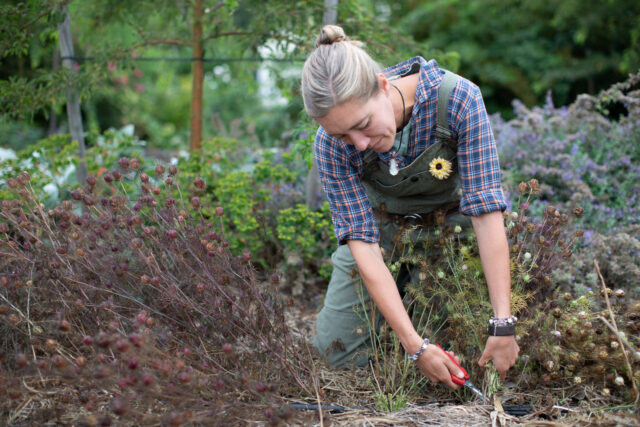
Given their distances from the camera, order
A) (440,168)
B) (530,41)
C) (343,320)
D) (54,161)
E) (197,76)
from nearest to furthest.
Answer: (440,168) < (343,320) < (54,161) < (197,76) < (530,41)

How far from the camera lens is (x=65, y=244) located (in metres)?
2.08

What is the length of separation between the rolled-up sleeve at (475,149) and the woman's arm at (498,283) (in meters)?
0.08

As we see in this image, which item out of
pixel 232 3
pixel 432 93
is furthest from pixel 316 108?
pixel 232 3

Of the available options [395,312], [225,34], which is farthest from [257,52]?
[395,312]

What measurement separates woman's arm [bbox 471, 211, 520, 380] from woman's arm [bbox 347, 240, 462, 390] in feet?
0.48

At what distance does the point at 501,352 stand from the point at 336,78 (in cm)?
110

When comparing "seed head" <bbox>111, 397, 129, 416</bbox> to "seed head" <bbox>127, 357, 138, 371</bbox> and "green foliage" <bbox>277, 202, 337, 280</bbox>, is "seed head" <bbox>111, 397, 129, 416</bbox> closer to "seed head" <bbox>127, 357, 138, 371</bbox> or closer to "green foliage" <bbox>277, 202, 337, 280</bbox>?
"seed head" <bbox>127, 357, 138, 371</bbox>

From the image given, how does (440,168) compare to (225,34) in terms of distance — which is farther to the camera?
(225,34)

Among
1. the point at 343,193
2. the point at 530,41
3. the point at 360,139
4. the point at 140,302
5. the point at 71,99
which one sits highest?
the point at 530,41

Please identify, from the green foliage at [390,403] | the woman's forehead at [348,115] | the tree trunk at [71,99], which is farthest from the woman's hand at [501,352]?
the tree trunk at [71,99]

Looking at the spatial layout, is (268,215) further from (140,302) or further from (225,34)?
(140,302)

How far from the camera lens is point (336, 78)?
5.56 feet

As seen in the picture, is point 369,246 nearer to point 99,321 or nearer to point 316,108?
point 316,108

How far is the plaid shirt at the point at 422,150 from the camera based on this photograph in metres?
1.94
